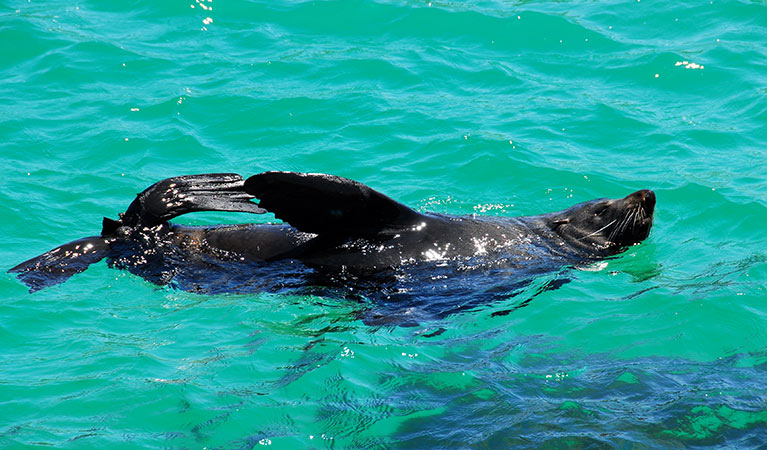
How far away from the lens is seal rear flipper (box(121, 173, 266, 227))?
6438 mm

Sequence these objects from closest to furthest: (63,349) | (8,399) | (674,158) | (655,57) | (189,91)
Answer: (8,399)
(63,349)
(674,158)
(189,91)
(655,57)

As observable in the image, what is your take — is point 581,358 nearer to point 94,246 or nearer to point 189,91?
point 94,246

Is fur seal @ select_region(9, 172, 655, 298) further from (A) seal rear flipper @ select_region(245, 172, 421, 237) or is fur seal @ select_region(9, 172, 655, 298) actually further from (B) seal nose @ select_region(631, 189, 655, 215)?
(B) seal nose @ select_region(631, 189, 655, 215)

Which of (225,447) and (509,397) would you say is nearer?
(225,447)

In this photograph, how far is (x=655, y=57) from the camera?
11383 millimetres

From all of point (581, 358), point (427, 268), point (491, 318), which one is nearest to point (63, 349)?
point (427, 268)

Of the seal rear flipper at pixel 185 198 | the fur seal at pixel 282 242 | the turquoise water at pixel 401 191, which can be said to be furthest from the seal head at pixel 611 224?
the seal rear flipper at pixel 185 198

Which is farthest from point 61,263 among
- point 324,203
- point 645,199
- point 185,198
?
point 645,199

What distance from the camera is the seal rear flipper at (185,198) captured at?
21.1ft

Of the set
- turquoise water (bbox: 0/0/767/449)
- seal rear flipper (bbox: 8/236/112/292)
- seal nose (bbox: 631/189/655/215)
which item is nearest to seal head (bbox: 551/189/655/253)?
seal nose (bbox: 631/189/655/215)

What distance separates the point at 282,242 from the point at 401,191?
8.16ft

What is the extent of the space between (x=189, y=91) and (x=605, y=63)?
545 cm

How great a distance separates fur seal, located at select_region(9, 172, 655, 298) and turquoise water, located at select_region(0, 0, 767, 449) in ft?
0.89

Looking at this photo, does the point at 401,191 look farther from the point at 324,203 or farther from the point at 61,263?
the point at 61,263
